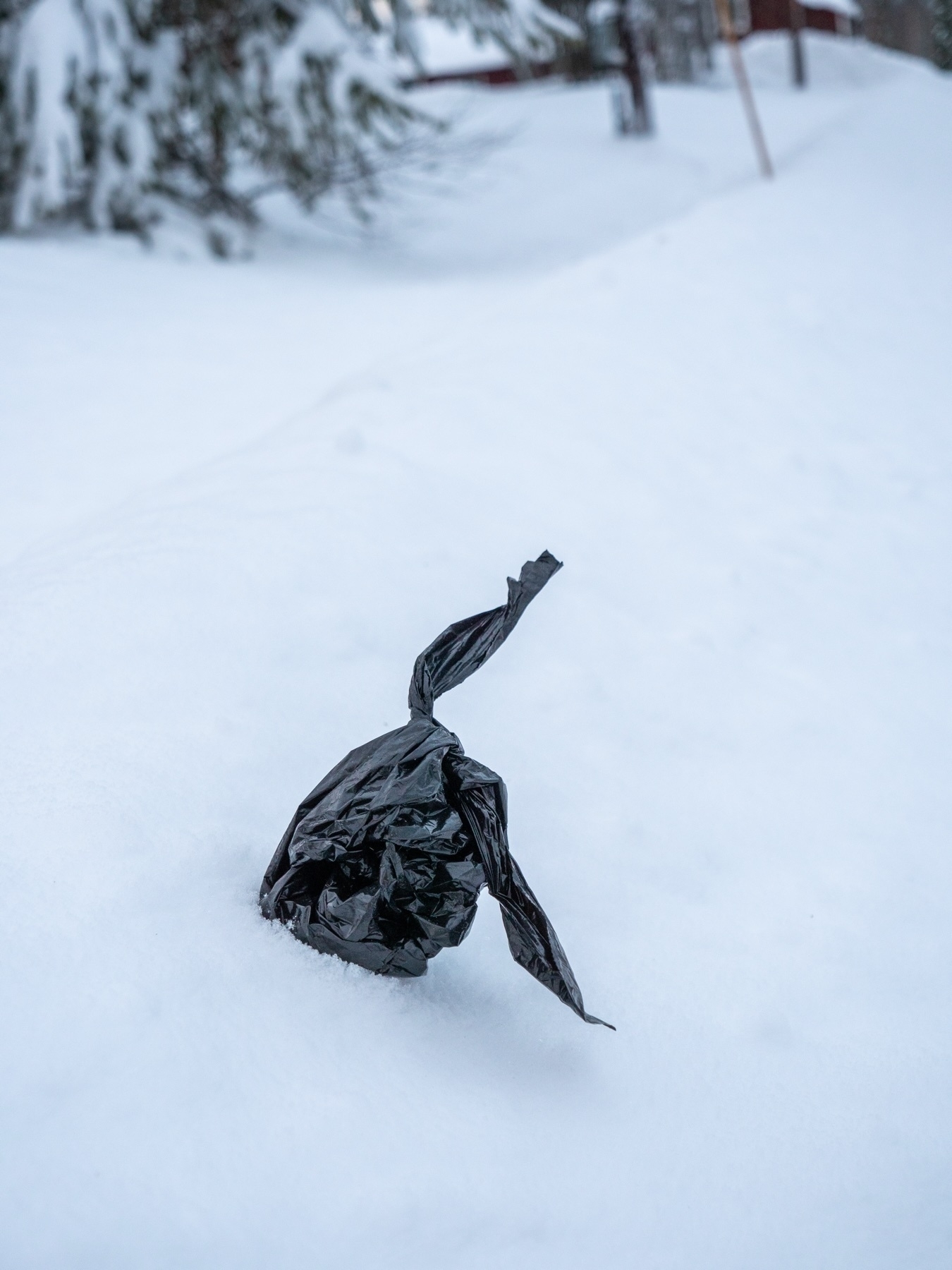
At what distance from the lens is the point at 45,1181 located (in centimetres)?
128

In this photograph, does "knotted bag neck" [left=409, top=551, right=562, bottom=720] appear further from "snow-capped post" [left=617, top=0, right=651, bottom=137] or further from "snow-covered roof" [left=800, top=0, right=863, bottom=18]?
"snow-covered roof" [left=800, top=0, right=863, bottom=18]

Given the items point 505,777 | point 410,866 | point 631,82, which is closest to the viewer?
point 410,866

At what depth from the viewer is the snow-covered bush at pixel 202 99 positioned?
6.08 m

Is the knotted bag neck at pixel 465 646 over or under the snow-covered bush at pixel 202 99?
under

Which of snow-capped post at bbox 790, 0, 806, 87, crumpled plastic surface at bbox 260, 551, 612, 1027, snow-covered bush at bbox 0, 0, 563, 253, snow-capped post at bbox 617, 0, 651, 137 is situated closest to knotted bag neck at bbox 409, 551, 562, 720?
crumpled plastic surface at bbox 260, 551, 612, 1027

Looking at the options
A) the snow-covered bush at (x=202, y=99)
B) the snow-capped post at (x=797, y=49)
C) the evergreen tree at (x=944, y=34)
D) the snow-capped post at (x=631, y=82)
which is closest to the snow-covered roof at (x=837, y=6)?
the evergreen tree at (x=944, y=34)

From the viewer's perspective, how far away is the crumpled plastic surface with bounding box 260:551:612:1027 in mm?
1593

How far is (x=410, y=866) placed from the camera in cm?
159

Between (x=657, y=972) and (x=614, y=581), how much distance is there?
140 cm

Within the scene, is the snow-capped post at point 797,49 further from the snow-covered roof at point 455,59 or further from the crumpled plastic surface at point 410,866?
the crumpled plastic surface at point 410,866

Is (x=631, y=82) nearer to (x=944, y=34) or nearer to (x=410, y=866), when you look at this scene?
(x=944, y=34)

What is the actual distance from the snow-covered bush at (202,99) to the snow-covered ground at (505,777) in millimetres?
1961

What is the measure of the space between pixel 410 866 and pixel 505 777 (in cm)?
72

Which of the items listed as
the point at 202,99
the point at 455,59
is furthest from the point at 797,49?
the point at 202,99
